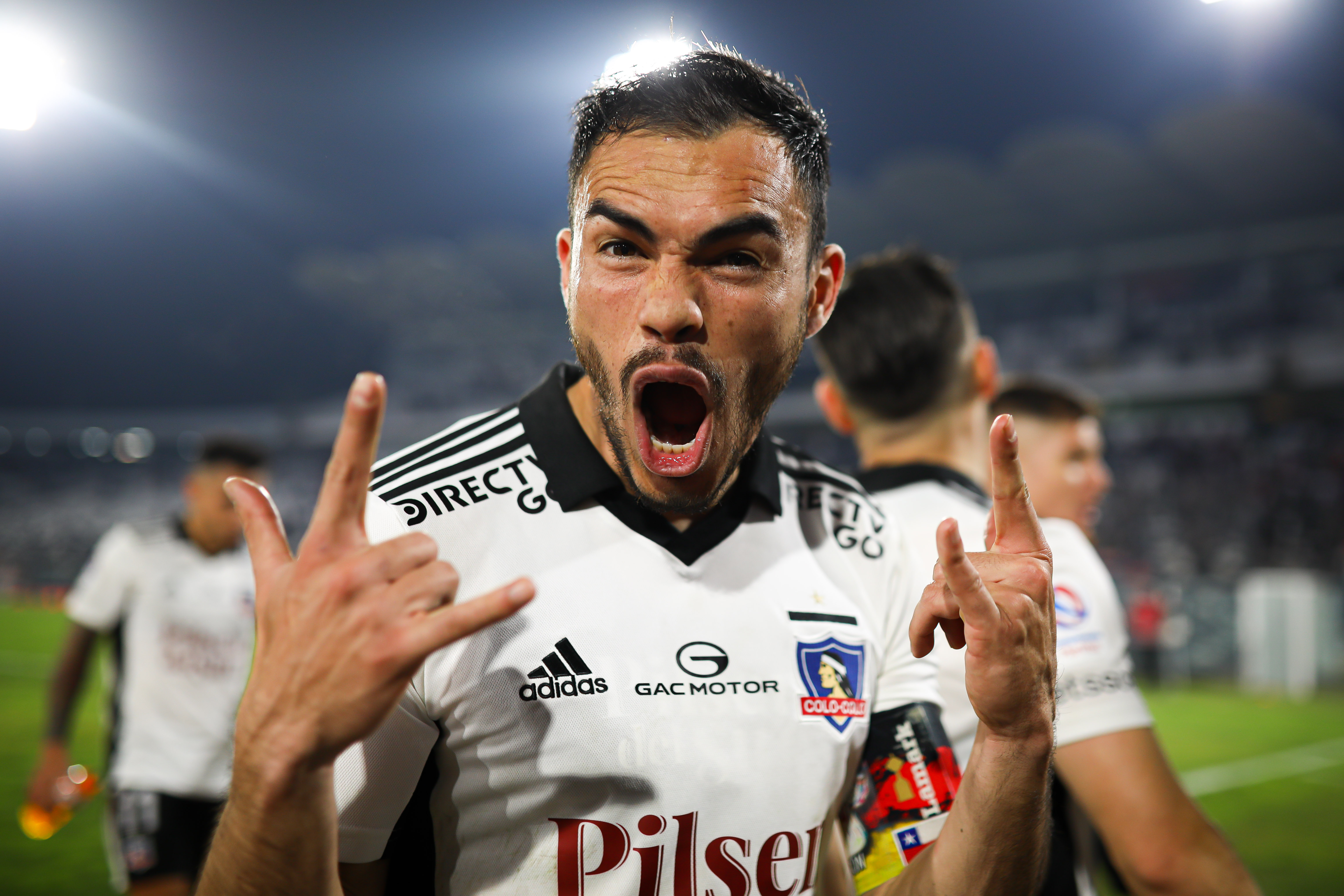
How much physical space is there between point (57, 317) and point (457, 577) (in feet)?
174

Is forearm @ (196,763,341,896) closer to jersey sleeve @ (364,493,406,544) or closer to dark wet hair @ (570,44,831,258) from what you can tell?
jersey sleeve @ (364,493,406,544)

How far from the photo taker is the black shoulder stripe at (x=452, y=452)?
5.21 feet

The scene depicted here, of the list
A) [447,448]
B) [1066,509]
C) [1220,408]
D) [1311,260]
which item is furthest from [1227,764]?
[1311,260]

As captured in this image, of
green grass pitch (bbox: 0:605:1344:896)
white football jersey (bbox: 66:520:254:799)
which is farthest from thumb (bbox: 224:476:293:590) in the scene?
green grass pitch (bbox: 0:605:1344:896)

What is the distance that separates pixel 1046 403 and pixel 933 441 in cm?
163

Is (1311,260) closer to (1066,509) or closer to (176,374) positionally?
(1066,509)

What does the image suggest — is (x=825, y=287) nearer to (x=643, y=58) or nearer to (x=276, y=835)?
(x=643, y=58)

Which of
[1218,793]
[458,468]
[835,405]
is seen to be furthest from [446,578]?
[1218,793]

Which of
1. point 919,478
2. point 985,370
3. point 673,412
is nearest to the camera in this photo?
point 673,412

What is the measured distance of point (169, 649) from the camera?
4727mm

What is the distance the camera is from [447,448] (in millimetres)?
1687

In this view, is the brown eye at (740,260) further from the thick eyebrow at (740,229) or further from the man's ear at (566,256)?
the man's ear at (566,256)

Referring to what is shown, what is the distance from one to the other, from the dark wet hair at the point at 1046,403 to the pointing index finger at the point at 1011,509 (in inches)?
111

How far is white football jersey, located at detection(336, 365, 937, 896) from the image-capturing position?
1.45 meters
